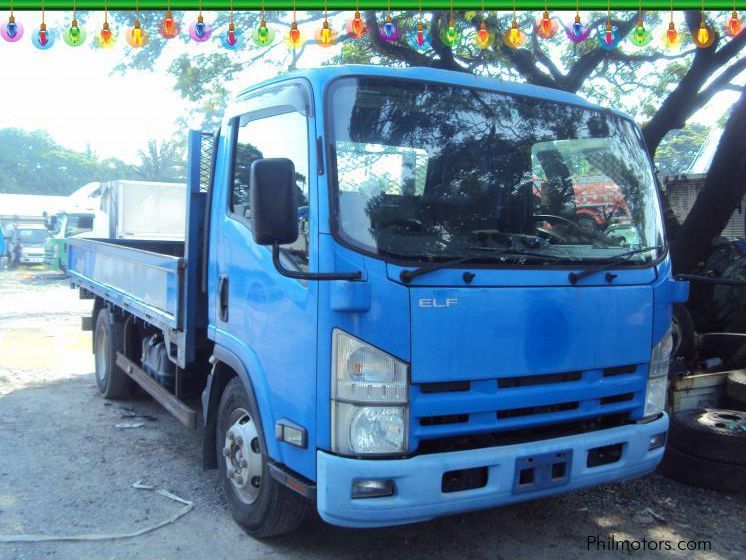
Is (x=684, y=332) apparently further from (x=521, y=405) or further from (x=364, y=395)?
(x=364, y=395)

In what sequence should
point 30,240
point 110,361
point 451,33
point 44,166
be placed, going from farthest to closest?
point 44,166 → point 30,240 → point 110,361 → point 451,33

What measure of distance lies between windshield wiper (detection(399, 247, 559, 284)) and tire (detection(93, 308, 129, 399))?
172 inches

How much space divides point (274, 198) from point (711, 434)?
10.7 feet

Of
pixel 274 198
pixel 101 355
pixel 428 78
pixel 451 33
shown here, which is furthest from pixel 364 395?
pixel 101 355

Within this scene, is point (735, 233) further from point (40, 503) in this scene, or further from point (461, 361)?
point (40, 503)

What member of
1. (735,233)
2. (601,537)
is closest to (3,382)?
(601,537)

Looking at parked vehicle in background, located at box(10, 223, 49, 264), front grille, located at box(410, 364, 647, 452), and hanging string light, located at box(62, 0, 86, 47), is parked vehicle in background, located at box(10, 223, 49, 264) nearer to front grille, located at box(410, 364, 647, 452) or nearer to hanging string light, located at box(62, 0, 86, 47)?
hanging string light, located at box(62, 0, 86, 47)

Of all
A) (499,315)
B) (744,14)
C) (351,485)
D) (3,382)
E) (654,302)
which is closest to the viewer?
(351,485)

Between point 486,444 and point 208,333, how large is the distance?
184 centimetres

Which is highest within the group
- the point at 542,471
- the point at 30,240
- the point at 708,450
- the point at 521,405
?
the point at 30,240

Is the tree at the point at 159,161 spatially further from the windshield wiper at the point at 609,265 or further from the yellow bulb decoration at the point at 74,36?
the windshield wiper at the point at 609,265

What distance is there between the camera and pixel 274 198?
112 inches

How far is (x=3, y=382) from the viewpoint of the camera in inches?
291

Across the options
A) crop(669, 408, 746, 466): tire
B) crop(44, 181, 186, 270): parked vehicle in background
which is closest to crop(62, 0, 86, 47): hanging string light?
crop(669, 408, 746, 466): tire
